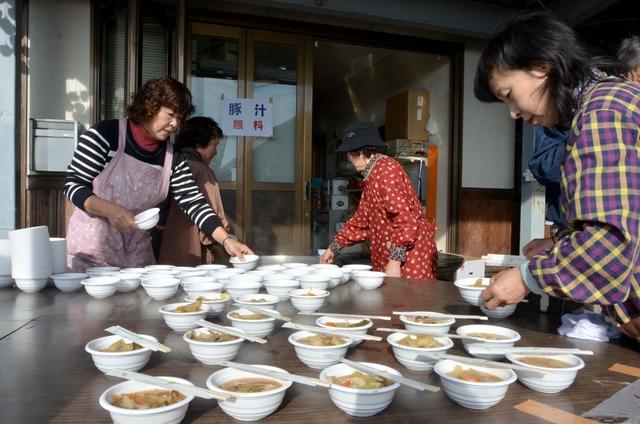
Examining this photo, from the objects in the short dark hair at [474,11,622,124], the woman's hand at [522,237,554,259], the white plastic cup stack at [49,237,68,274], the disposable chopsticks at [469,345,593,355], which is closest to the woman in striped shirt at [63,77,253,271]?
the white plastic cup stack at [49,237,68,274]

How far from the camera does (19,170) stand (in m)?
4.49

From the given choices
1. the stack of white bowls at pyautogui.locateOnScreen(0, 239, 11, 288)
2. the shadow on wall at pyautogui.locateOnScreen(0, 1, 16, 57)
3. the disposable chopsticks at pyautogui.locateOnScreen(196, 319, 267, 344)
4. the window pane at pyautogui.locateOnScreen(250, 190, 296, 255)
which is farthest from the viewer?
the window pane at pyautogui.locateOnScreen(250, 190, 296, 255)

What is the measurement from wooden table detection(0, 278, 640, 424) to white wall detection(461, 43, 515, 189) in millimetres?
4656

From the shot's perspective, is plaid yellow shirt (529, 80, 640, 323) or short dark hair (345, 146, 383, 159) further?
Result: short dark hair (345, 146, 383, 159)

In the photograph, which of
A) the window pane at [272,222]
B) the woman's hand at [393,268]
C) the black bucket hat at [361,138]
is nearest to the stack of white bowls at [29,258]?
the black bucket hat at [361,138]

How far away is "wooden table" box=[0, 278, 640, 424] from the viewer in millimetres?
1076

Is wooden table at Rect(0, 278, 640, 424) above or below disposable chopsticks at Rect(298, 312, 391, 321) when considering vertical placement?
below

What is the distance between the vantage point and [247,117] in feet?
19.0

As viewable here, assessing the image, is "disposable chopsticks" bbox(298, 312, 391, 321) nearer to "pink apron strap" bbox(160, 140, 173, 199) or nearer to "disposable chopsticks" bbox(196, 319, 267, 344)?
"disposable chopsticks" bbox(196, 319, 267, 344)

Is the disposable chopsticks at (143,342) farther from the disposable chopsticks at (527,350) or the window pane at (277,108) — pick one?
the window pane at (277,108)

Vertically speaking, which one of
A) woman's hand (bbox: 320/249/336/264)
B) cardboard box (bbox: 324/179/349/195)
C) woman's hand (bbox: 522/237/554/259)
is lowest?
woman's hand (bbox: 320/249/336/264)

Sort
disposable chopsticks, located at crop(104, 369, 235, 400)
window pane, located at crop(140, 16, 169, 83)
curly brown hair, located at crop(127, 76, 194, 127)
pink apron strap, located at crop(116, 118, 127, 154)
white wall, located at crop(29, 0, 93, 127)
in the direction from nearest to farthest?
1. disposable chopsticks, located at crop(104, 369, 235, 400)
2. curly brown hair, located at crop(127, 76, 194, 127)
3. pink apron strap, located at crop(116, 118, 127, 154)
4. window pane, located at crop(140, 16, 169, 83)
5. white wall, located at crop(29, 0, 93, 127)

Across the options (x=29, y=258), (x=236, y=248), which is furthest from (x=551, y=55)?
(x=29, y=258)

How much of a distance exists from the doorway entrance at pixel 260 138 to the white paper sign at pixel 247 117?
2.7 inches
